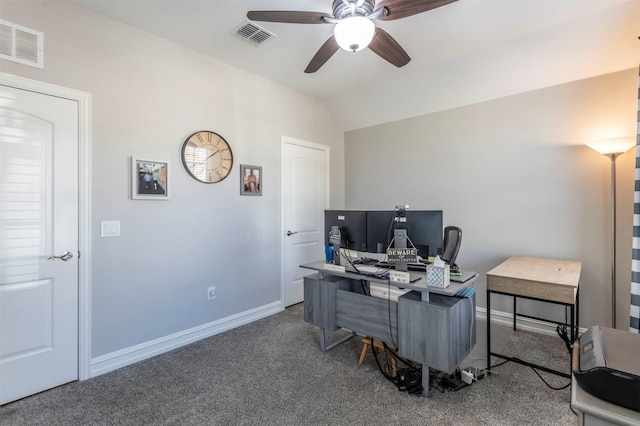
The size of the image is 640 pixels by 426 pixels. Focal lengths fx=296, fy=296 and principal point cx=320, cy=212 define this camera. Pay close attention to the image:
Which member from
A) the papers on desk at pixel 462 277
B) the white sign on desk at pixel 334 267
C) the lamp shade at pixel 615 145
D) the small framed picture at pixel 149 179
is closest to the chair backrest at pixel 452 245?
the papers on desk at pixel 462 277

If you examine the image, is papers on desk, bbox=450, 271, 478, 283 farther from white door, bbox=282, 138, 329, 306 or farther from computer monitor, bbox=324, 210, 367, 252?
white door, bbox=282, 138, 329, 306

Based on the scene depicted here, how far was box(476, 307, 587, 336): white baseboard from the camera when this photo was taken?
116 inches

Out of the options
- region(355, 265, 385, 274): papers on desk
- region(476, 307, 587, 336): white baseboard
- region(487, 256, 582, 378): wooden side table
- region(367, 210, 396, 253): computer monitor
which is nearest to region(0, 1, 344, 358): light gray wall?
region(355, 265, 385, 274): papers on desk

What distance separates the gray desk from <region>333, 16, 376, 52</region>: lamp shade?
1.60m

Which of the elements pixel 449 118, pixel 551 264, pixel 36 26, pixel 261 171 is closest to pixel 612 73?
pixel 449 118

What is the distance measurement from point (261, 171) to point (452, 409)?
110 inches

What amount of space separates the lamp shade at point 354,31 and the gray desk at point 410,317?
1.60m

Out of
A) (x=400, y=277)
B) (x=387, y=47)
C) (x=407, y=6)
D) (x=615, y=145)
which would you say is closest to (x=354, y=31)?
(x=407, y=6)

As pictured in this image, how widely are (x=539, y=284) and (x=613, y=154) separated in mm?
1415

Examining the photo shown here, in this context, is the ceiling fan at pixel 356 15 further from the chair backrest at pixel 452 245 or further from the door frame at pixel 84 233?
the chair backrest at pixel 452 245

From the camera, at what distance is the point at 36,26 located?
2051 mm

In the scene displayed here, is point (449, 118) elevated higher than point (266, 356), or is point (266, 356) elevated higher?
point (449, 118)

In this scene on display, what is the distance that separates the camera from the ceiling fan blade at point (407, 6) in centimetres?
174

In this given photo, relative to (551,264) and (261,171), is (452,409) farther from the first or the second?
(261,171)
